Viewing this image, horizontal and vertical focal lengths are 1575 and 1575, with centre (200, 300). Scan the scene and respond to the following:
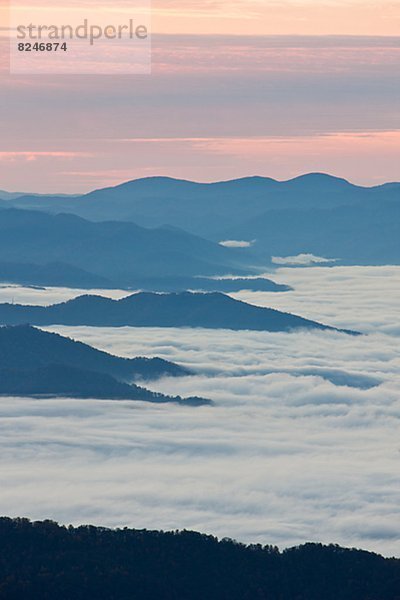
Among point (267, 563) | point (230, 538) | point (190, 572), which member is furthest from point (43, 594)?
point (230, 538)

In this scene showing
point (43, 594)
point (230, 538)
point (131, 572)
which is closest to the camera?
point (43, 594)

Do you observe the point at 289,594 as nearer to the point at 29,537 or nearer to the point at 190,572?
the point at 190,572

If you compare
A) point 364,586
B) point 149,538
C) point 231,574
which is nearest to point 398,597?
point 364,586

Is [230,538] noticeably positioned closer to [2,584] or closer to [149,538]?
[149,538]

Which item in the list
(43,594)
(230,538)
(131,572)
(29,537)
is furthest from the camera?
(230,538)

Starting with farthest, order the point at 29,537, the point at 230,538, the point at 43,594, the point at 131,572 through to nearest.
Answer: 1. the point at 230,538
2. the point at 29,537
3. the point at 131,572
4. the point at 43,594

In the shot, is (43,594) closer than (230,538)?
Yes
